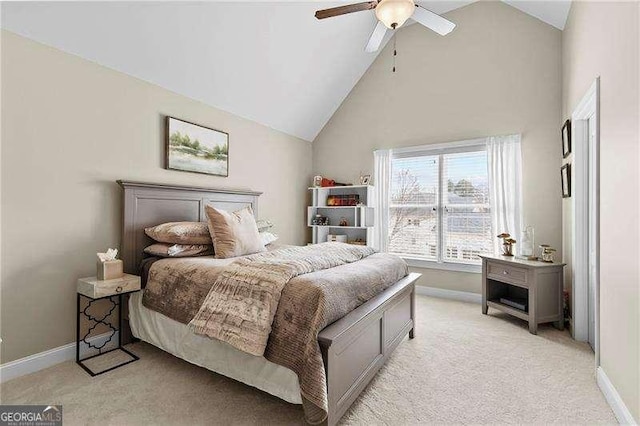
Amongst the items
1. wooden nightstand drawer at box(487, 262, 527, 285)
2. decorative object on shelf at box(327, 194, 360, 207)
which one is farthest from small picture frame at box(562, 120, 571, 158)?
decorative object on shelf at box(327, 194, 360, 207)

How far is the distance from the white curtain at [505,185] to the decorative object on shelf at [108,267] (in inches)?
162

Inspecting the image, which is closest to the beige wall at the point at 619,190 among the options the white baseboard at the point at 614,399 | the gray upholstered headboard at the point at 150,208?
the white baseboard at the point at 614,399

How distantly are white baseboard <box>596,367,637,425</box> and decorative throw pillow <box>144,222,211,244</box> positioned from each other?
3081mm

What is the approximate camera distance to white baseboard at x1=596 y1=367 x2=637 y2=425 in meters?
1.61

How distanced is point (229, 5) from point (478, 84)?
3.15 metres

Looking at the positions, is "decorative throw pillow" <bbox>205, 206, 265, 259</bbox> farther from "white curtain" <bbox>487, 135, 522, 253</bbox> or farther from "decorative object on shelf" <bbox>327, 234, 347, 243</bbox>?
"white curtain" <bbox>487, 135, 522, 253</bbox>

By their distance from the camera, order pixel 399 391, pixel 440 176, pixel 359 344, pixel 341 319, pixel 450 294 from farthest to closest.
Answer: pixel 440 176 → pixel 450 294 → pixel 399 391 → pixel 359 344 → pixel 341 319

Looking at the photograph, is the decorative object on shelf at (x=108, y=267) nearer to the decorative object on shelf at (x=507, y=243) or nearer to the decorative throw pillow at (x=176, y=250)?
the decorative throw pillow at (x=176, y=250)

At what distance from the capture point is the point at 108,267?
2350 mm

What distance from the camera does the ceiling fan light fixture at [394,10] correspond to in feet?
6.74

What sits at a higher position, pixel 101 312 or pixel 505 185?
pixel 505 185

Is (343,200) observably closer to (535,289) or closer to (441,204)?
(441,204)

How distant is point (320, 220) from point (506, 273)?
2.76 m

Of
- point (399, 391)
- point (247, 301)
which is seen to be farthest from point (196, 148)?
point (399, 391)
